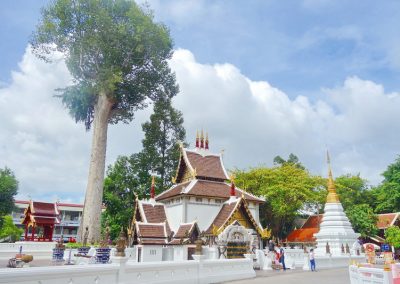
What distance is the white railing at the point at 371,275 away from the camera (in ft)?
30.0

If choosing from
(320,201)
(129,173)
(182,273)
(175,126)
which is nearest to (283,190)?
(320,201)

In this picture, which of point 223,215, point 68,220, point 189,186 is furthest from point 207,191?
point 68,220

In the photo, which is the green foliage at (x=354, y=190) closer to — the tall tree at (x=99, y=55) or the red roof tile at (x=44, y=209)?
the tall tree at (x=99, y=55)

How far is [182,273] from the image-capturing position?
538 inches

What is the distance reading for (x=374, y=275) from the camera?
9.95 metres

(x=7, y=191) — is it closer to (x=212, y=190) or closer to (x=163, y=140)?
(x=163, y=140)

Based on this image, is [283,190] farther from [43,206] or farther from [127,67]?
[43,206]

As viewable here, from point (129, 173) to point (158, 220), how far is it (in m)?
12.6

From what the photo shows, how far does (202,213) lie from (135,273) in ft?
46.9

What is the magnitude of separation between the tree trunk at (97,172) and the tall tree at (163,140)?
9345mm

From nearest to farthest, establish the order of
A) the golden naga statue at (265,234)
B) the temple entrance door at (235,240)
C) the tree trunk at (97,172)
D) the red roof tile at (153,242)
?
the temple entrance door at (235,240), the red roof tile at (153,242), the golden naga statue at (265,234), the tree trunk at (97,172)

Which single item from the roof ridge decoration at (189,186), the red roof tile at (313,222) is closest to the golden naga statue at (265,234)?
the roof ridge decoration at (189,186)

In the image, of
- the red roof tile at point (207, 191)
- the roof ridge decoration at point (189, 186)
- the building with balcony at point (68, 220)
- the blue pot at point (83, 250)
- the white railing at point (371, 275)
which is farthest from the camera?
the building with balcony at point (68, 220)

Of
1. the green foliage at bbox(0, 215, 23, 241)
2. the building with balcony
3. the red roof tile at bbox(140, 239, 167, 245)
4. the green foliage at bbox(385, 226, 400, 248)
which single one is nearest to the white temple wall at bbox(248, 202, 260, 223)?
the red roof tile at bbox(140, 239, 167, 245)
